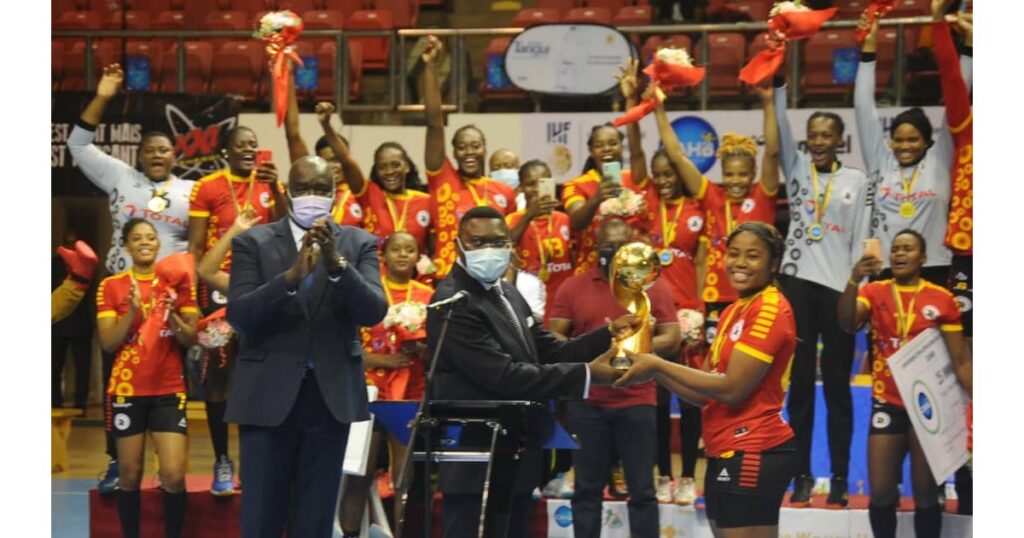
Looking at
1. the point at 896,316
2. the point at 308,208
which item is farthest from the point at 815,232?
the point at 308,208

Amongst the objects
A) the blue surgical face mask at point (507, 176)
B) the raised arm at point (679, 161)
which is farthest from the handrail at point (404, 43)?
the raised arm at point (679, 161)

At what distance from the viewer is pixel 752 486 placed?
4.96 m

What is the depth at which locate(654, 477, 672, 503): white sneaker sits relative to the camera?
309 inches

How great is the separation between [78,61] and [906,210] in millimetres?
A: 8729

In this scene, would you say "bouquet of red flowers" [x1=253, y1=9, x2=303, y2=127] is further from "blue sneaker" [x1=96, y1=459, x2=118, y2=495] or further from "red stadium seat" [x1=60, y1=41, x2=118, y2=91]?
"red stadium seat" [x1=60, y1=41, x2=118, y2=91]

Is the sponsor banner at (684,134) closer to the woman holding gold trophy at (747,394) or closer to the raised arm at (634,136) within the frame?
the raised arm at (634,136)

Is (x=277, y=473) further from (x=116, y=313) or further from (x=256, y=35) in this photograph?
(x=256, y=35)

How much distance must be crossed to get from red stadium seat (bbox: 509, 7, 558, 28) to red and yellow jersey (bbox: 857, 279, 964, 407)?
692 cm

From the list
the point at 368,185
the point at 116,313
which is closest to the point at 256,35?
the point at 368,185

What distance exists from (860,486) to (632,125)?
266cm

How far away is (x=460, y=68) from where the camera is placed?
12195 mm

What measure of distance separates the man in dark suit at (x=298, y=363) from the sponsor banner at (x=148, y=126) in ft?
19.0

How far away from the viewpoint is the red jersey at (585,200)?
8.12 m

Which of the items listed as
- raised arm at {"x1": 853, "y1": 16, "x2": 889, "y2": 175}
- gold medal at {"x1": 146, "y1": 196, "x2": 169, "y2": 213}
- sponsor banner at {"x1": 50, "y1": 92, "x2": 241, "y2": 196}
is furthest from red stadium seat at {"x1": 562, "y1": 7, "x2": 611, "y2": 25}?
gold medal at {"x1": 146, "y1": 196, "x2": 169, "y2": 213}
